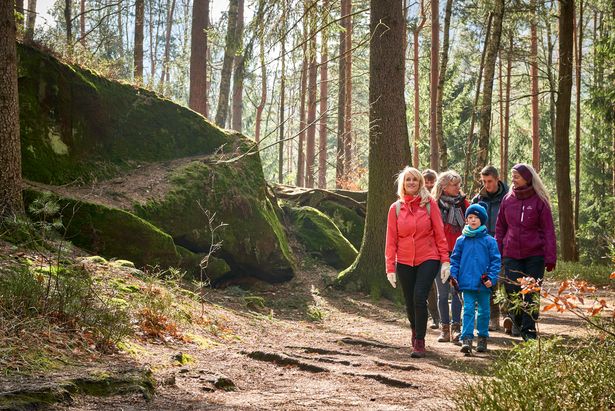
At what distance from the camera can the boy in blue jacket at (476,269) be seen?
7117 millimetres

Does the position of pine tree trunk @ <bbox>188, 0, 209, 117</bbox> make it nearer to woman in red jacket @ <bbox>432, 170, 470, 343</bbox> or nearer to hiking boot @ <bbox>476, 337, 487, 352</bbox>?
woman in red jacket @ <bbox>432, 170, 470, 343</bbox>

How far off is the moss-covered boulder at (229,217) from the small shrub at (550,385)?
7259 millimetres

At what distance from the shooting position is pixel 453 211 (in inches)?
333

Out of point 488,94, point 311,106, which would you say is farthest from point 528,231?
point 311,106

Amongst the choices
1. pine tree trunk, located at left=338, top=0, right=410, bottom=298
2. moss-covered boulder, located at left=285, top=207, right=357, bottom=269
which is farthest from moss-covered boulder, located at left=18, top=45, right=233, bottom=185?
pine tree trunk, located at left=338, top=0, right=410, bottom=298

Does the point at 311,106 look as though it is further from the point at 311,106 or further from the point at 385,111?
the point at 385,111

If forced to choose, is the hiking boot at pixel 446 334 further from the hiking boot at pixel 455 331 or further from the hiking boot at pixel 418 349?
the hiking boot at pixel 418 349

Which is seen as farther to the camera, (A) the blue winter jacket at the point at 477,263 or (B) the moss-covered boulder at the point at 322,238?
(B) the moss-covered boulder at the point at 322,238

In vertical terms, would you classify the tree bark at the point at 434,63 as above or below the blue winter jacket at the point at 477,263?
above

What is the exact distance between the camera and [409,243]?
709 cm

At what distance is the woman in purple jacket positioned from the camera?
712 centimetres

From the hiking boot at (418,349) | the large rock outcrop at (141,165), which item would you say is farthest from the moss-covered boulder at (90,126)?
the hiking boot at (418,349)

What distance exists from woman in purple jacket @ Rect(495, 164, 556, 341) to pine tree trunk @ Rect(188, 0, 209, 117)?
1125cm

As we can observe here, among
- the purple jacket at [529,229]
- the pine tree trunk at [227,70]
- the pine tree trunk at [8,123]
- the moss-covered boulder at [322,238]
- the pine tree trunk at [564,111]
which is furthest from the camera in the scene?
the pine tree trunk at [227,70]
